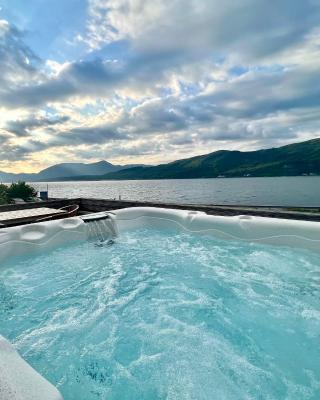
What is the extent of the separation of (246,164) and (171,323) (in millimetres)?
97014

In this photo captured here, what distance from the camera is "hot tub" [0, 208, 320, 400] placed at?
126cm

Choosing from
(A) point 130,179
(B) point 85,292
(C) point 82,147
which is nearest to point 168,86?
(B) point 85,292

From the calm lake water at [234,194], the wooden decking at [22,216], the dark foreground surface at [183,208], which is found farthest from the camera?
the calm lake water at [234,194]

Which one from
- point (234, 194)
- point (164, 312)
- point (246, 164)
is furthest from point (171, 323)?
point (246, 164)

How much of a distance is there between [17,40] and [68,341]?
5.12m

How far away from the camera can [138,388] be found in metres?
1.27

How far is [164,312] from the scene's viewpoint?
1.96 m

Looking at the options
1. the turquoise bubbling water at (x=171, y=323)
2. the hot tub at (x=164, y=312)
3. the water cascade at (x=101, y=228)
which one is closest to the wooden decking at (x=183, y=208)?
the hot tub at (x=164, y=312)

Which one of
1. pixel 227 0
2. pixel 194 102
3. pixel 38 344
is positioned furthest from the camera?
pixel 194 102

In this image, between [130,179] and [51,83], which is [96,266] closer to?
[51,83]

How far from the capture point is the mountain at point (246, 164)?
7956 cm

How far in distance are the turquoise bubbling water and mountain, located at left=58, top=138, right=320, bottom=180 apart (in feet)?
284

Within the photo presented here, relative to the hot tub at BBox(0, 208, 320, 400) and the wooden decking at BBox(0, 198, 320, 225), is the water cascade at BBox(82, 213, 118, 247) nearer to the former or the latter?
the hot tub at BBox(0, 208, 320, 400)

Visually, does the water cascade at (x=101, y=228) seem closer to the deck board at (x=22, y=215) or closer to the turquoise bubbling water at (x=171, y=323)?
the turquoise bubbling water at (x=171, y=323)
